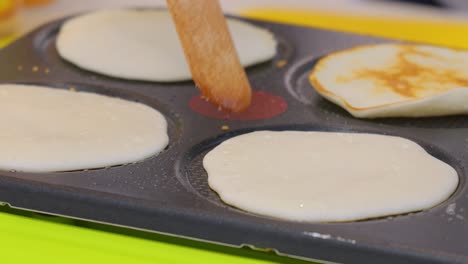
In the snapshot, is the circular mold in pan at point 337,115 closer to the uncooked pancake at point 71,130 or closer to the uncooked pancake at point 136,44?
the uncooked pancake at point 136,44

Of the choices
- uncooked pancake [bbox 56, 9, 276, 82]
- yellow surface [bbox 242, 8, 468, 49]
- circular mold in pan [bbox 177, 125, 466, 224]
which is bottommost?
yellow surface [bbox 242, 8, 468, 49]

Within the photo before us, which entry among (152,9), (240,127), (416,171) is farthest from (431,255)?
(152,9)

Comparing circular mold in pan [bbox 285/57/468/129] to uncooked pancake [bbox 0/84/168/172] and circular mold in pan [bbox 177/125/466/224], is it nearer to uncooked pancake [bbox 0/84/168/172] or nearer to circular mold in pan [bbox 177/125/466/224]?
circular mold in pan [bbox 177/125/466/224]

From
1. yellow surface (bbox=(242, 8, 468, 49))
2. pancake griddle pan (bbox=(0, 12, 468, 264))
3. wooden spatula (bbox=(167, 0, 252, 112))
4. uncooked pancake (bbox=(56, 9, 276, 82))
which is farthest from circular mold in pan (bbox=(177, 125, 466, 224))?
yellow surface (bbox=(242, 8, 468, 49))

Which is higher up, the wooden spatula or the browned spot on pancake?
the wooden spatula

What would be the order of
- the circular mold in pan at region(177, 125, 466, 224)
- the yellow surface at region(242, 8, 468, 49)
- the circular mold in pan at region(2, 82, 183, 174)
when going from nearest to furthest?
1. the circular mold in pan at region(177, 125, 466, 224)
2. the circular mold in pan at region(2, 82, 183, 174)
3. the yellow surface at region(242, 8, 468, 49)

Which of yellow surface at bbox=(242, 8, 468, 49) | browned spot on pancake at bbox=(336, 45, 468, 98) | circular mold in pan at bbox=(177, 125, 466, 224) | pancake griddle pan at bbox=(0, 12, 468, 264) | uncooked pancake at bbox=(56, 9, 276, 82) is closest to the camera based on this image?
pancake griddle pan at bbox=(0, 12, 468, 264)

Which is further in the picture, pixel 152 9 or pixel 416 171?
pixel 152 9

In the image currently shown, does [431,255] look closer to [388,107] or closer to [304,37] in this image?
[388,107]
